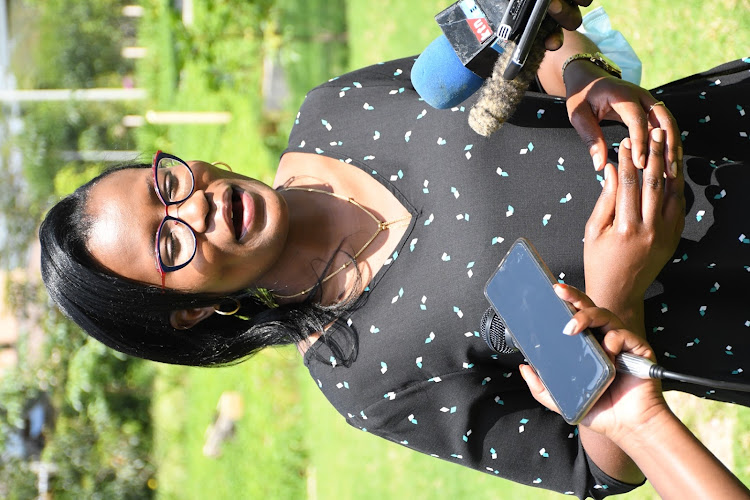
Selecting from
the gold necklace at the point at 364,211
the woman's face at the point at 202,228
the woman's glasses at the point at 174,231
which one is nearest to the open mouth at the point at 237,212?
the woman's face at the point at 202,228

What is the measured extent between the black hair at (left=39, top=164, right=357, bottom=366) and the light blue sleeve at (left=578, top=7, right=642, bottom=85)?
117 cm

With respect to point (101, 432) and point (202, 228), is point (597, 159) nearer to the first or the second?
point (202, 228)

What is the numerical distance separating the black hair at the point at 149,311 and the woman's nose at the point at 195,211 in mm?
241

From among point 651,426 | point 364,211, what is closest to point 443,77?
point 364,211

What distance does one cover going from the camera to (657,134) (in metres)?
1.55

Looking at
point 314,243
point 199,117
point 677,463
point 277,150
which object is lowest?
point 199,117

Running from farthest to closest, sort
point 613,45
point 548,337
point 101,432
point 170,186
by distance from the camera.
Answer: point 101,432
point 613,45
point 170,186
point 548,337

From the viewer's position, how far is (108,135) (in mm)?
15234

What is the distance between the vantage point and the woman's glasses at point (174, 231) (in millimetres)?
2090

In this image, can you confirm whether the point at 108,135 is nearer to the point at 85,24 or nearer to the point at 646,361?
the point at 85,24

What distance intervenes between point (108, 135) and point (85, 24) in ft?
11.5

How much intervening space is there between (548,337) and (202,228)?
110 centimetres

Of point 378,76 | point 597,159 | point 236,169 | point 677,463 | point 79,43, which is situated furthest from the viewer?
point 79,43

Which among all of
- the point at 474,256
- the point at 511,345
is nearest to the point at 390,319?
the point at 474,256
